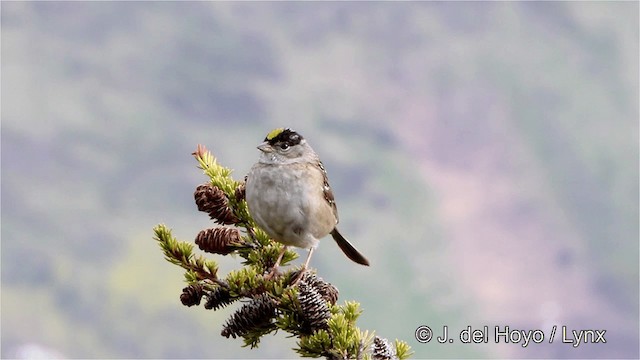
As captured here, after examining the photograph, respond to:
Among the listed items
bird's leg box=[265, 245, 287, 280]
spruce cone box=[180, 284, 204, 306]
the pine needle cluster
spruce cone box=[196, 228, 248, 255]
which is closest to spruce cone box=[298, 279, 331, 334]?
the pine needle cluster

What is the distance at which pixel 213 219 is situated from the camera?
6496 millimetres

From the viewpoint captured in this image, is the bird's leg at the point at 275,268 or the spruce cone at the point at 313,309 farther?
the bird's leg at the point at 275,268

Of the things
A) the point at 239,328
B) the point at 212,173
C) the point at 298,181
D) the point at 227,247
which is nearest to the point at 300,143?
the point at 298,181

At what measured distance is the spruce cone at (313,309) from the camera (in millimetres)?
5367

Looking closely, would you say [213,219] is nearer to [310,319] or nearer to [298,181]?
[298,181]

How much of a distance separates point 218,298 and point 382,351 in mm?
1354

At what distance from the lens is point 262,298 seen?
18.4 feet

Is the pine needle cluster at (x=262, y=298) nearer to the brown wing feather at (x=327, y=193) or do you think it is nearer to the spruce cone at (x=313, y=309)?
the spruce cone at (x=313, y=309)

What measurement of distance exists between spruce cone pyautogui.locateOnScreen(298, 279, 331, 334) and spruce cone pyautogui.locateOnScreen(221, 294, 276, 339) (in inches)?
10.4

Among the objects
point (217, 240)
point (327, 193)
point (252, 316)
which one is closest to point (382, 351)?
point (252, 316)

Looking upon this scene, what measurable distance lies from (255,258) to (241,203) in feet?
2.08

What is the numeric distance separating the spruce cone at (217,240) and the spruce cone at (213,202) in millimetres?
285

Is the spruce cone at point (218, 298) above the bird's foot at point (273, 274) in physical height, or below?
below

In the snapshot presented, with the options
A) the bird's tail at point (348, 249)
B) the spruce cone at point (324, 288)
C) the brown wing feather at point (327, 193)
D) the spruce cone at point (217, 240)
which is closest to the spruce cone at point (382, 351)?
the spruce cone at point (324, 288)
